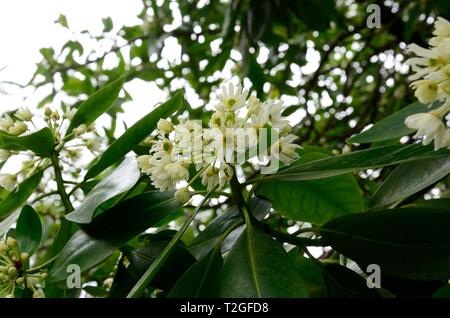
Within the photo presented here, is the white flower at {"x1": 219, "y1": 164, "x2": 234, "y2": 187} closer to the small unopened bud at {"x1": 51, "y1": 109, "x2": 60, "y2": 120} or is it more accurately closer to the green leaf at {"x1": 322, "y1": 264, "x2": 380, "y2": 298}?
the green leaf at {"x1": 322, "y1": 264, "x2": 380, "y2": 298}

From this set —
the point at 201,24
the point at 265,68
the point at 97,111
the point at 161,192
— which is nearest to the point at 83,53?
the point at 201,24

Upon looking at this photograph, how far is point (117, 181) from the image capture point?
50.1 inches

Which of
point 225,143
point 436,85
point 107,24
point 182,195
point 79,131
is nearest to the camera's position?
point 436,85

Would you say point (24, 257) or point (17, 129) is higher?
point (17, 129)

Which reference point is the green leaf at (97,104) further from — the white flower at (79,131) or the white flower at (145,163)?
the white flower at (145,163)

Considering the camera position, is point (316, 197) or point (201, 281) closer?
point (201, 281)

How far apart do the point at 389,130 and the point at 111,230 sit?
73cm

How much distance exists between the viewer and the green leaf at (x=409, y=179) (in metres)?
1.21

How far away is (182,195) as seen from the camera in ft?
4.00

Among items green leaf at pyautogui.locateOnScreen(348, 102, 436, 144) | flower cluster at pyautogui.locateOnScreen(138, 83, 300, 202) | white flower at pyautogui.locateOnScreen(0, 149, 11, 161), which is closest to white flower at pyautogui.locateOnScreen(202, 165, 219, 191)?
flower cluster at pyautogui.locateOnScreen(138, 83, 300, 202)

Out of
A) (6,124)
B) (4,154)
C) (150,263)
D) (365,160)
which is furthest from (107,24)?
(365,160)

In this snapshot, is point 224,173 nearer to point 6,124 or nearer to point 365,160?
point 365,160

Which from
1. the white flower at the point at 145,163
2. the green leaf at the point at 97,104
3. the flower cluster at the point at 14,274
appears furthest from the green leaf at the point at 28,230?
the white flower at the point at 145,163

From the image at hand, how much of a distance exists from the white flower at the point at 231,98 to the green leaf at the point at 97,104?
426 millimetres
